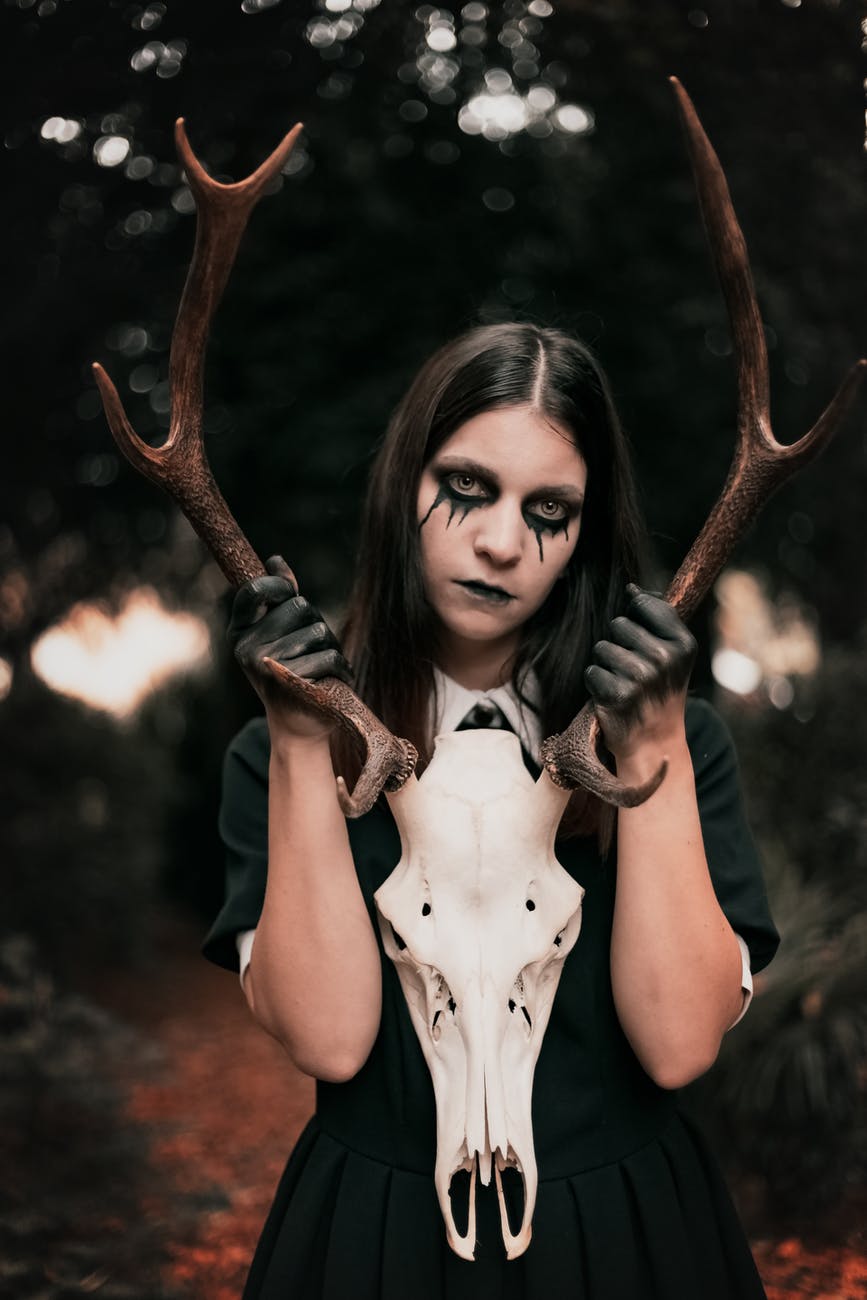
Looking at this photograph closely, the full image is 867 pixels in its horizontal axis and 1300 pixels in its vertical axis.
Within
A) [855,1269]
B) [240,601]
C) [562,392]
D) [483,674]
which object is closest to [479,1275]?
[483,674]

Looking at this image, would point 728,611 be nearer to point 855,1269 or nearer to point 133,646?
point 855,1269

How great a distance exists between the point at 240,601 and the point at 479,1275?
927 millimetres

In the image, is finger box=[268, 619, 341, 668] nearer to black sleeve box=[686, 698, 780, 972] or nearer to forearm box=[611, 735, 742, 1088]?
forearm box=[611, 735, 742, 1088]

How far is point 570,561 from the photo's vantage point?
6.02 ft

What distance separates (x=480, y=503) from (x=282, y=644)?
37 cm

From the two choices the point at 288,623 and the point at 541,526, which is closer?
the point at 288,623

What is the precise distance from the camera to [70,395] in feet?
15.2

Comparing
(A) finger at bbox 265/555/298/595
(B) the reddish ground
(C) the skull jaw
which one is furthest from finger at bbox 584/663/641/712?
(B) the reddish ground

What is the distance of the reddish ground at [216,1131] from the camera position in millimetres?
4145

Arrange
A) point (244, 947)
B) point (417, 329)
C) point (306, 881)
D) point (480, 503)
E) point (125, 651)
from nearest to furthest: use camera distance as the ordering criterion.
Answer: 1. point (306, 881)
2. point (480, 503)
3. point (244, 947)
4. point (417, 329)
5. point (125, 651)

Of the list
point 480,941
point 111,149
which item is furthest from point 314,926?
point 111,149

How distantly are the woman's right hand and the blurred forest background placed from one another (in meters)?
2.13

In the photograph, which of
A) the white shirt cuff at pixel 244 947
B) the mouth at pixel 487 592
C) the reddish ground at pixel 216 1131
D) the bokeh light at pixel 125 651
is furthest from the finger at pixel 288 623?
the bokeh light at pixel 125 651

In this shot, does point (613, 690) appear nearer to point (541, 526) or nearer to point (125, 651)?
point (541, 526)
